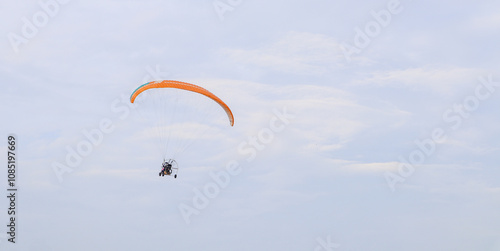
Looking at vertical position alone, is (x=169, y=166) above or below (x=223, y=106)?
below

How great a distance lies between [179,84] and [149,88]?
281 centimetres

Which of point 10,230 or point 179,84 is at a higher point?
point 179,84

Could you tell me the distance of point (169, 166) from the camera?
8012 cm

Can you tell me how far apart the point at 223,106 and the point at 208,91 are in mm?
2144

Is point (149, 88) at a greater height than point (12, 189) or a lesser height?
greater

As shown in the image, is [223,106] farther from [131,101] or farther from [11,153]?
[11,153]

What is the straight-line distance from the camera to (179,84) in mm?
78688

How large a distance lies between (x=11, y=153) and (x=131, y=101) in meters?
11.9

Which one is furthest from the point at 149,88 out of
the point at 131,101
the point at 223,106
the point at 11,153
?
the point at 11,153

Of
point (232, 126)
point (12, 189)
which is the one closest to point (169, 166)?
point (232, 126)

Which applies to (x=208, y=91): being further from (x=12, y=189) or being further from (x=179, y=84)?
(x=12, y=189)

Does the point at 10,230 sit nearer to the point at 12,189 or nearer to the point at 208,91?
the point at 12,189

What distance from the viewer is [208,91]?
79938 mm

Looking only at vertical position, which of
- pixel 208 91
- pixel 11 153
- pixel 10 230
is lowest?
pixel 10 230
